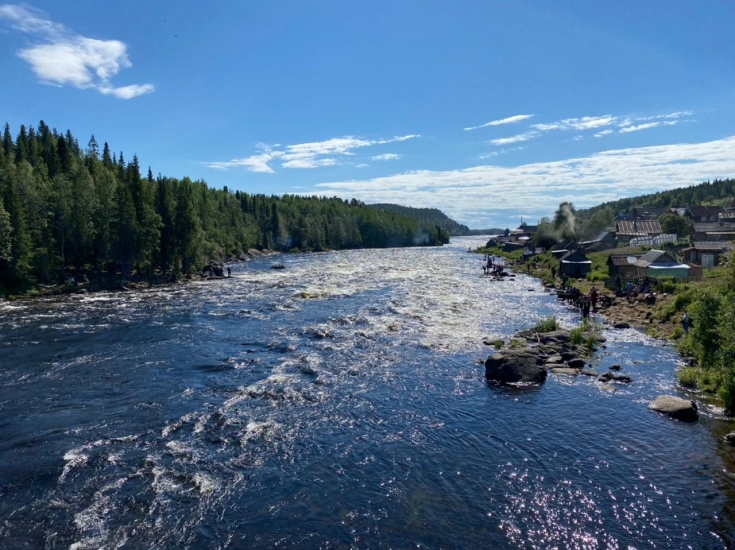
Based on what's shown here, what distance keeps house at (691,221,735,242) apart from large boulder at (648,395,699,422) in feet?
310

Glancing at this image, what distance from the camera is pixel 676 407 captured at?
76.0 feet

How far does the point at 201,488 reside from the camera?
1697 centimetres

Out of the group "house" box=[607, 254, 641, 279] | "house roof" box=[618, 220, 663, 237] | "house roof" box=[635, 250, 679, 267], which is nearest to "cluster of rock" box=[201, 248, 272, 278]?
"house" box=[607, 254, 641, 279]

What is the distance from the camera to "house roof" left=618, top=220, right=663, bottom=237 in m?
127

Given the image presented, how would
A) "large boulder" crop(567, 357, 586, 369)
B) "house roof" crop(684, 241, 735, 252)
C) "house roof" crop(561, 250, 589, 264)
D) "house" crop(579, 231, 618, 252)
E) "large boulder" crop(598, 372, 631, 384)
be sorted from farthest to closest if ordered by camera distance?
"house" crop(579, 231, 618, 252)
"house roof" crop(561, 250, 589, 264)
"house roof" crop(684, 241, 735, 252)
"large boulder" crop(567, 357, 586, 369)
"large boulder" crop(598, 372, 631, 384)

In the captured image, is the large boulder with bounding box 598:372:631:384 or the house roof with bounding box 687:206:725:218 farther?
the house roof with bounding box 687:206:725:218

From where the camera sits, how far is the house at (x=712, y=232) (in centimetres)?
9832

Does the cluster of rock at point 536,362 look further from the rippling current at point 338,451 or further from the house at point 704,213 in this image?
the house at point 704,213

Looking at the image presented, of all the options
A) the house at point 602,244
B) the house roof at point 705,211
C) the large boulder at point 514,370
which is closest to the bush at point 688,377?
the large boulder at point 514,370

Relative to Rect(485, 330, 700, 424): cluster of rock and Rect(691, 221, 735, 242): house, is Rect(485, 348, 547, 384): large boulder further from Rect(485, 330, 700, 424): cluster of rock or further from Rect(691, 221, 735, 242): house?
Rect(691, 221, 735, 242): house

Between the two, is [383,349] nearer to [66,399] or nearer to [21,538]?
[66,399]

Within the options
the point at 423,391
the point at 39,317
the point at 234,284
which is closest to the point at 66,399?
the point at 423,391

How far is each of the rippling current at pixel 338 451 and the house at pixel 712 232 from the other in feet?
264

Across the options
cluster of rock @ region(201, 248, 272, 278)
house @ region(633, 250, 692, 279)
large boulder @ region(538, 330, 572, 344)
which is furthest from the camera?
cluster of rock @ region(201, 248, 272, 278)
